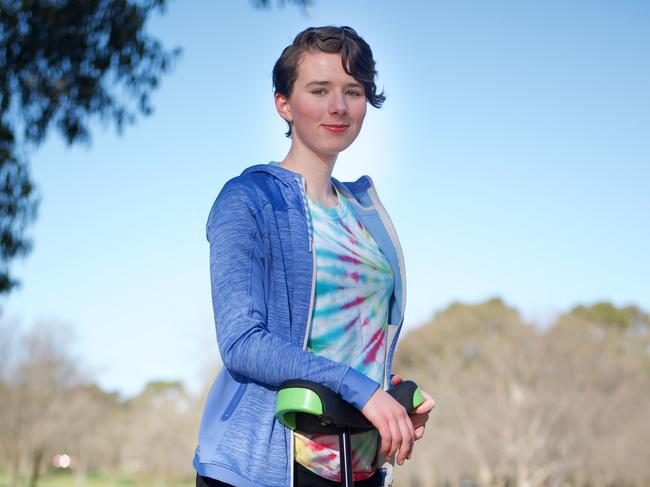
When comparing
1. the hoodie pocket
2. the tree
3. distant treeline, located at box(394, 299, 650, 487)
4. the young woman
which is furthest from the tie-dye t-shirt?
distant treeline, located at box(394, 299, 650, 487)

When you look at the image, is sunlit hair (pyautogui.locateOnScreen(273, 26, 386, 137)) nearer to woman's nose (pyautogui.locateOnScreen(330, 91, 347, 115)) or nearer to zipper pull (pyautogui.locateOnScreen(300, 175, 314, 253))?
woman's nose (pyautogui.locateOnScreen(330, 91, 347, 115))

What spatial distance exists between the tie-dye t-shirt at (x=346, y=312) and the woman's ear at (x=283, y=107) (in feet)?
0.67

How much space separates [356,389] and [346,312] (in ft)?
1.00

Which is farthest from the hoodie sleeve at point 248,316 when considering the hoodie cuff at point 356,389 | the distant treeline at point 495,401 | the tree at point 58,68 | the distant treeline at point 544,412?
the distant treeline at point 544,412

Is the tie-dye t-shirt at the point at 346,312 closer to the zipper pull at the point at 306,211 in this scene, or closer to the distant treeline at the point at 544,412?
the zipper pull at the point at 306,211

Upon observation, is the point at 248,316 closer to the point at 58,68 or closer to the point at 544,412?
the point at 58,68

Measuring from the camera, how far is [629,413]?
31.2 m

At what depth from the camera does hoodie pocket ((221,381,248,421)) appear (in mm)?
1493

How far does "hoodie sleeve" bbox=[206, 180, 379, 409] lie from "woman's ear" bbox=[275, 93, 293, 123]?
10.6 inches

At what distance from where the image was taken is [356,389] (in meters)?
1.33

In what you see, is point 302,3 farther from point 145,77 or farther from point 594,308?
point 594,308

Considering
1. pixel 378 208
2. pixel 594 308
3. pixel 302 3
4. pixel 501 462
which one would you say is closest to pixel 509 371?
pixel 501 462

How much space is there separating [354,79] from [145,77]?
21.6ft

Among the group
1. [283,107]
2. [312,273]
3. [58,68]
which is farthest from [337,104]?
[58,68]
